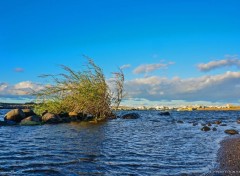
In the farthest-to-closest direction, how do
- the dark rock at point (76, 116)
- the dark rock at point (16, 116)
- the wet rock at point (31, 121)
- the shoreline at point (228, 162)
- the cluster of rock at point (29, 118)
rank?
the dark rock at point (76, 116)
the dark rock at point (16, 116)
the cluster of rock at point (29, 118)
the wet rock at point (31, 121)
the shoreline at point (228, 162)

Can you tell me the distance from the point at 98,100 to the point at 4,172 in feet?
113

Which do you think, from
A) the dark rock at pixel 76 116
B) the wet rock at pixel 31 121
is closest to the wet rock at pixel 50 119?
the wet rock at pixel 31 121

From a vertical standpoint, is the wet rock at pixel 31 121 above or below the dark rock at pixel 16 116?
below

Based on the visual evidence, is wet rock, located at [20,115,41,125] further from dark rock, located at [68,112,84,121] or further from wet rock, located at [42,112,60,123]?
dark rock, located at [68,112,84,121]

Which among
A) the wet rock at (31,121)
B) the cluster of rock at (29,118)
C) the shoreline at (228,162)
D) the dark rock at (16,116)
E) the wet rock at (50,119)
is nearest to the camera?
the shoreline at (228,162)

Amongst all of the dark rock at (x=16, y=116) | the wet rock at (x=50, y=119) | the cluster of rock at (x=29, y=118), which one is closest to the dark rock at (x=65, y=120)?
the cluster of rock at (x=29, y=118)

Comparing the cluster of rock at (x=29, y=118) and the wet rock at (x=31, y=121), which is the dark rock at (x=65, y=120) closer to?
the cluster of rock at (x=29, y=118)

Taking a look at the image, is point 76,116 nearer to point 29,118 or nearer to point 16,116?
point 29,118

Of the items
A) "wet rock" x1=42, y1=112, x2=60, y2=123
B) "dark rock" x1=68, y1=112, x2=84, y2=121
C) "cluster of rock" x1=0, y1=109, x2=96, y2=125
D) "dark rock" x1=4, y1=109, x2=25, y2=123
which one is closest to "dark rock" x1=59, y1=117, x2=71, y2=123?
"cluster of rock" x1=0, y1=109, x2=96, y2=125

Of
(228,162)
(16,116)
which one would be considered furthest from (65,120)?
(228,162)

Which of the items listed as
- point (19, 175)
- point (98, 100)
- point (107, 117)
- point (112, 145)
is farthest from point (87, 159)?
point (107, 117)

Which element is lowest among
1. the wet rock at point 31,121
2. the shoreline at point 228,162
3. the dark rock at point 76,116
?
the shoreline at point 228,162

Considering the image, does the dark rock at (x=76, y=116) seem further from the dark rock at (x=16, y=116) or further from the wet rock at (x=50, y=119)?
the dark rock at (x=16, y=116)

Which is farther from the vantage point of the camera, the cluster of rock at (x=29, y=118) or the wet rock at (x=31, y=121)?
the cluster of rock at (x=29, y=118)
